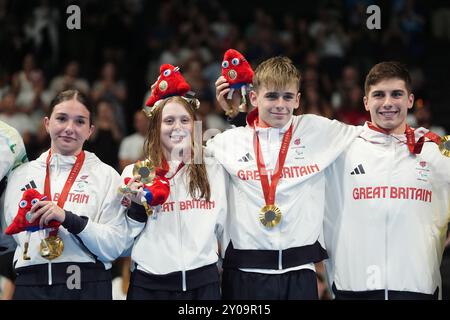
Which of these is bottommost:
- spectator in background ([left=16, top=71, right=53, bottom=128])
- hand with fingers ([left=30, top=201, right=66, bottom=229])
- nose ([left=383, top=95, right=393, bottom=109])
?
hand with fingers ([left=30, top=201, right=66, bottom=229])

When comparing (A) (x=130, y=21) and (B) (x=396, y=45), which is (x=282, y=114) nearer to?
(B) (x=396, y=45)

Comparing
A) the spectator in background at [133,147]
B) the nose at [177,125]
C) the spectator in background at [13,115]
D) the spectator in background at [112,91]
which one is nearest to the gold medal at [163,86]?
the nose at [177,125]

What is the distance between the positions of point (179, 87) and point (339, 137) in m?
1.15

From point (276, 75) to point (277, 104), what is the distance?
0.65 feet

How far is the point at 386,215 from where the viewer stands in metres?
5.12

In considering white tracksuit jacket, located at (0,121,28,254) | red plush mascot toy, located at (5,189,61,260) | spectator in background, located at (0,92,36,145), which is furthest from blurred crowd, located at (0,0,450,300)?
red plush mascot toy, located at (5,189,61,260)

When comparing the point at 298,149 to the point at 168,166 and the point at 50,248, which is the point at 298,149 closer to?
the point at 168,166

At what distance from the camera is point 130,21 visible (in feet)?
42.4

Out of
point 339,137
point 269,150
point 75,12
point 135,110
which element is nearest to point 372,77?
point 339,137

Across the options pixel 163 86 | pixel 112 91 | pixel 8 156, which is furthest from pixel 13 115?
pixel 163 86

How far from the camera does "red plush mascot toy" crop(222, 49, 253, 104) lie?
5.51 m

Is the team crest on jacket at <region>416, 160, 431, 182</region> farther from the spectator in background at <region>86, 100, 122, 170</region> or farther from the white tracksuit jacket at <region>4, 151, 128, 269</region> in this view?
the spectator in background at <region>86, 100, 122, 170</region>

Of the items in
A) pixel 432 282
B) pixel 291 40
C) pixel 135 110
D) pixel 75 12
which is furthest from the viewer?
pixel 291 40

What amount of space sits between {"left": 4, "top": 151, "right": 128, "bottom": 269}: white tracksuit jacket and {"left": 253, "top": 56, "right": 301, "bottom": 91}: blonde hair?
3.88ft
